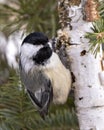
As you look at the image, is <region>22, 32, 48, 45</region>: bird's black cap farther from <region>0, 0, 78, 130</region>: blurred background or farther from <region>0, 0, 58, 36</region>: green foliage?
<region>0, 0, 58, 36</region>: green foliage

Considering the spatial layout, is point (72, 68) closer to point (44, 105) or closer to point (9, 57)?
point (44, 105)

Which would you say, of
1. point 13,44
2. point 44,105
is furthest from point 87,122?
point 13,44

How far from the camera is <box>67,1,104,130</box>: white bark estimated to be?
58 cm

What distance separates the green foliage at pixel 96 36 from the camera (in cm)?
52

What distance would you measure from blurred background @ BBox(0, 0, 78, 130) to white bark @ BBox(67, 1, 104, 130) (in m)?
0.09

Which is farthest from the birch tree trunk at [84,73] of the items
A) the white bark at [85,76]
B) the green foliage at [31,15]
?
the green foliage at [31,15]

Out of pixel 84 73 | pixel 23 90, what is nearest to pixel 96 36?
pixel 84 73

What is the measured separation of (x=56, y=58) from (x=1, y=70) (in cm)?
25

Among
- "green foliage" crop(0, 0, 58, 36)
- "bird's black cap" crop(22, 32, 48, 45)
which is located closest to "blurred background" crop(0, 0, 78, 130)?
"green foliage" crop(0, 0, 58, 36)

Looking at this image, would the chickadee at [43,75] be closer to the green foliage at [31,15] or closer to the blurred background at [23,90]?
the blurred background at [23,90]

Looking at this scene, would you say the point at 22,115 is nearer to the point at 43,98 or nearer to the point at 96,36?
the point at 43,98

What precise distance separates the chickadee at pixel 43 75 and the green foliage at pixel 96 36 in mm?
96

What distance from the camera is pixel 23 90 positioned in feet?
2.29

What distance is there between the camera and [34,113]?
71cm
